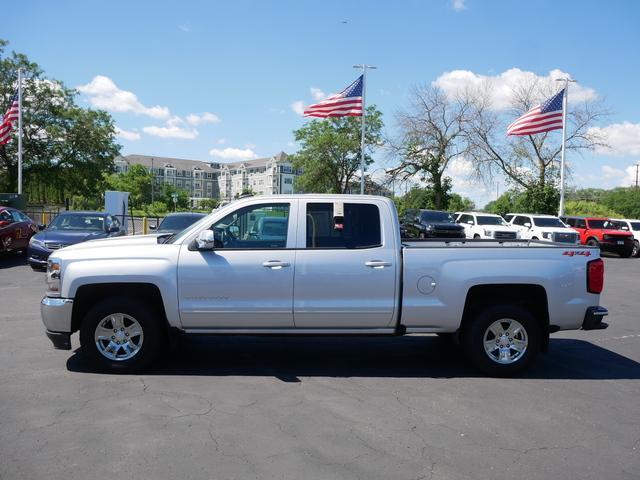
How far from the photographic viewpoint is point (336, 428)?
4508mm

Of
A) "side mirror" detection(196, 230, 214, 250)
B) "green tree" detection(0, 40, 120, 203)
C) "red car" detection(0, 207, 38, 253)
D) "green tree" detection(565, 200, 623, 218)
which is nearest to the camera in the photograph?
"side mirror" detection(196, 230, 214, 250)

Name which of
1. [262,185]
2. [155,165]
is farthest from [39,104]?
[155,165]

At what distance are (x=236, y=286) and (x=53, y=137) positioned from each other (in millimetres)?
45593

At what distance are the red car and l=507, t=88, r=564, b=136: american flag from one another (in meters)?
20.8

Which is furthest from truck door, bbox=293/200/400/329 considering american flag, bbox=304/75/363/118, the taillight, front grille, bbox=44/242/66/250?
american flag, bbox=304/75/363/118

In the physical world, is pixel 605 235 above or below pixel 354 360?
above

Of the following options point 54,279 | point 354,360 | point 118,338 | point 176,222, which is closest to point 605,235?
point 176,222

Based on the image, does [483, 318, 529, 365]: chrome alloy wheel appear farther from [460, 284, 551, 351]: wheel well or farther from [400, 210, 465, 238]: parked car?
[400, 210, 465, 238]: parked car

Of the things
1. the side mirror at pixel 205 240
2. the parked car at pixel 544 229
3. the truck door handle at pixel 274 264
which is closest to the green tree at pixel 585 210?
the parked car at pixel 544 229

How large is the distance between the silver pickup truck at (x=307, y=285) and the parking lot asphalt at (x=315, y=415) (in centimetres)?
48

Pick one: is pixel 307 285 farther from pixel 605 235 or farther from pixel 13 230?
pixel 605 235

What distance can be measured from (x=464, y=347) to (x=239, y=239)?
264cm

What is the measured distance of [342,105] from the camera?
2520 cm

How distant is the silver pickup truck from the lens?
5691 millimetres
